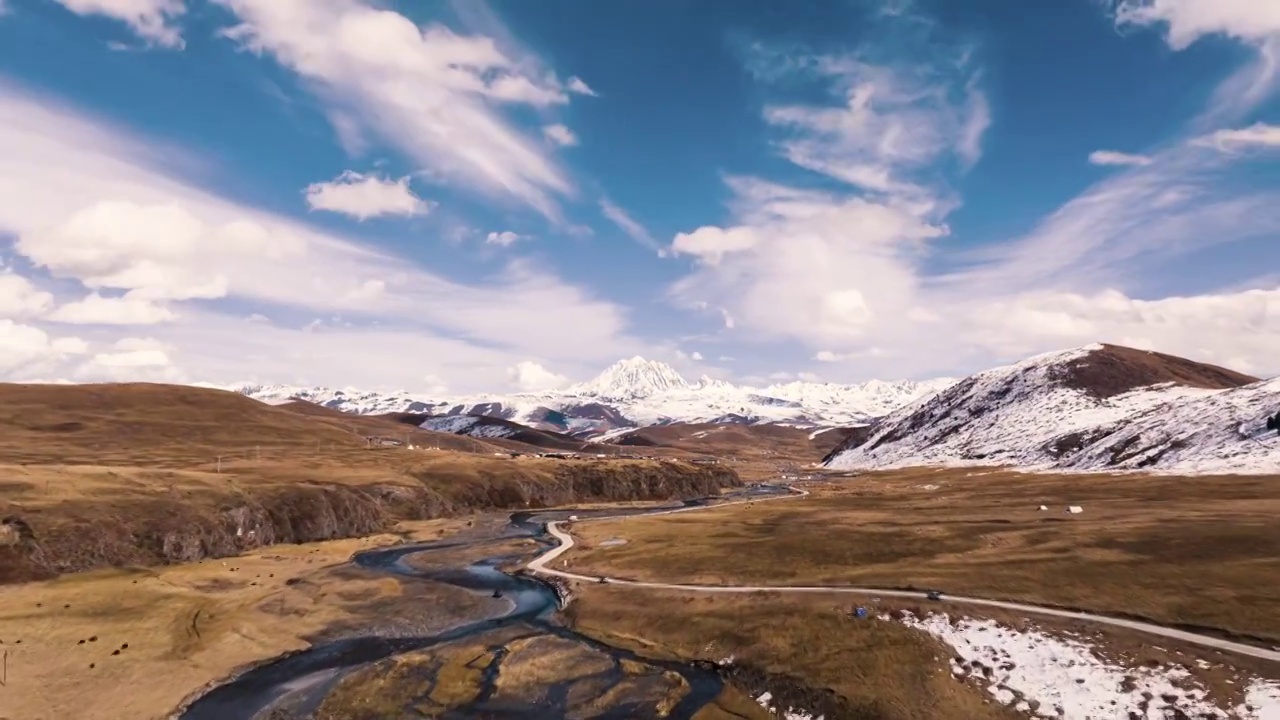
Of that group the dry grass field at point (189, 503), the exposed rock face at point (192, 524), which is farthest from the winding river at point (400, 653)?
the dry grass field at point (189, 503)

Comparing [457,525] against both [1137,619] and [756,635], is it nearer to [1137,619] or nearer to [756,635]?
[756,635]

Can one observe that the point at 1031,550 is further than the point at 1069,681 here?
Yes

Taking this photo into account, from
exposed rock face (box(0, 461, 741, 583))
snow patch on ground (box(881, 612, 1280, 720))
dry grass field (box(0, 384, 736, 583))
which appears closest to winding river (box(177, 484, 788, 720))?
snow patch on ground (box(881, 612, 1280, 720))

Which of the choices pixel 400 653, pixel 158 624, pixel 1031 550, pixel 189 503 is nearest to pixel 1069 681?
pixel 1031 550

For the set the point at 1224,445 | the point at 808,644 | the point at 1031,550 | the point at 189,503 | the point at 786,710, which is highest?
the point at 1224,445

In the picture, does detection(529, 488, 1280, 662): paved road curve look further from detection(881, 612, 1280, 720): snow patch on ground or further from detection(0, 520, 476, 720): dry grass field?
detection(0, 520, 476, 720): dry grass field

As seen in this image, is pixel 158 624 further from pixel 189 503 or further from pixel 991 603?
pixel 991 603

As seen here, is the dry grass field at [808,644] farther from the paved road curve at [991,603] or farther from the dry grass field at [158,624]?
the dry grass field at [158,624]
